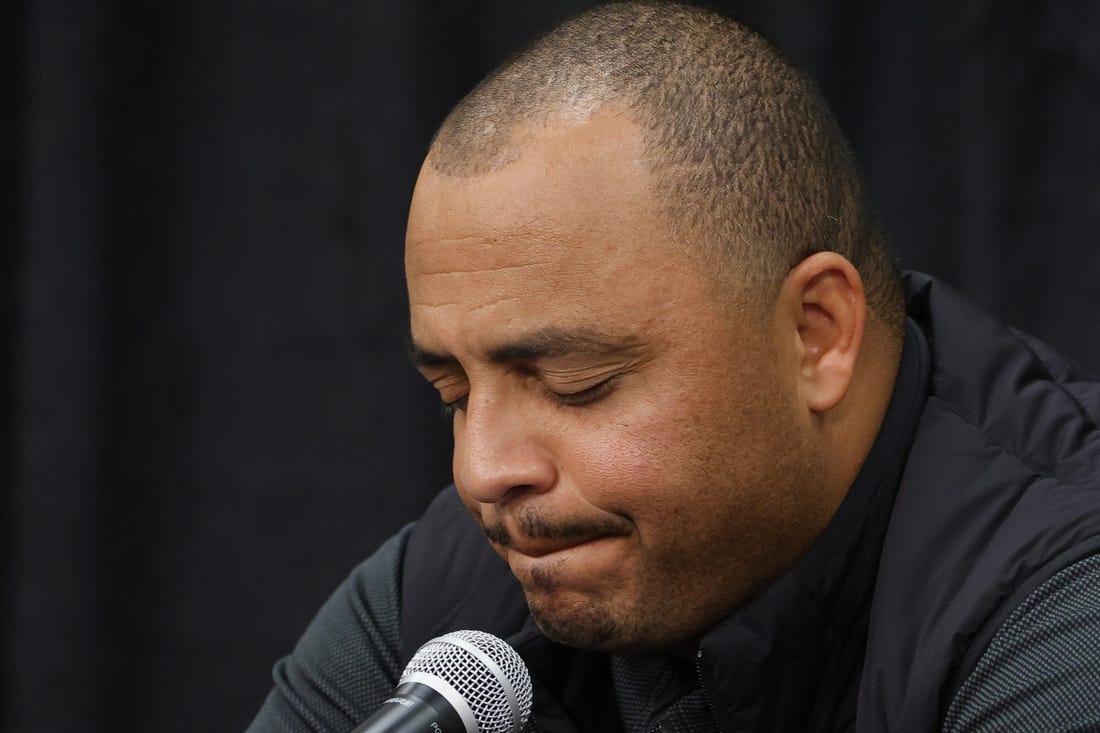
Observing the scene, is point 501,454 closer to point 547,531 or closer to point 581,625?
point 547,531

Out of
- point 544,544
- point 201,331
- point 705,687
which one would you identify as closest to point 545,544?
point 544,544

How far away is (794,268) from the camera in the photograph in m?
1.41

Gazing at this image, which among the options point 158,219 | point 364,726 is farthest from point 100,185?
point 364,726

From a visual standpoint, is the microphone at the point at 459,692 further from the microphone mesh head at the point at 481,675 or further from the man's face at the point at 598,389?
the man's face at the point at 598,389

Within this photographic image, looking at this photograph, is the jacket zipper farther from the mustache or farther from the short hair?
the short hair

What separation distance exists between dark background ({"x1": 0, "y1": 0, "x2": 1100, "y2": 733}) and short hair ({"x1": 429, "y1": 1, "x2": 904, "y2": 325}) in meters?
0.97

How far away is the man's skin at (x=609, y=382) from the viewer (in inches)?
52.4

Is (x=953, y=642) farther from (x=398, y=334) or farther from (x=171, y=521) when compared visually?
(x=171, y=521)

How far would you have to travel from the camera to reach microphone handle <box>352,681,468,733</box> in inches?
43.1

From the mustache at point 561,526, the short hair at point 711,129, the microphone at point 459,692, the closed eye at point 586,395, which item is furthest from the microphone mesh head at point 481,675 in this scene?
the short hair at point 711,129

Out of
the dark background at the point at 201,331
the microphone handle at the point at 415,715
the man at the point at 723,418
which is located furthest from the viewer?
the dark background at the point at 201,331

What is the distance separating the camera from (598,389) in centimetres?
135

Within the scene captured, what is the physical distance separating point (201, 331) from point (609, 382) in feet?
4.49

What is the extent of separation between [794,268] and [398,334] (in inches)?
47.7
